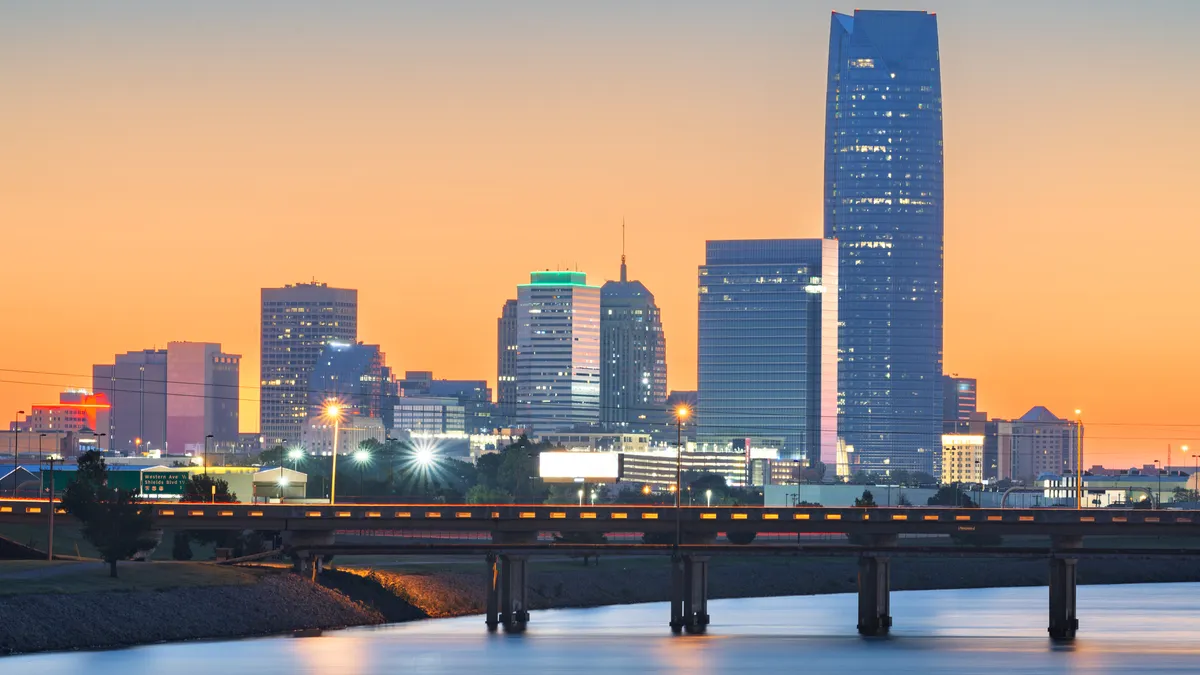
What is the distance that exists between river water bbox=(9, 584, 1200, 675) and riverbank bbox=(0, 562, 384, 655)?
9.37 ft

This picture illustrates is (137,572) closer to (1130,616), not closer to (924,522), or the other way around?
(924,522)

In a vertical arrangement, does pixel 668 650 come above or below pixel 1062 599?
below

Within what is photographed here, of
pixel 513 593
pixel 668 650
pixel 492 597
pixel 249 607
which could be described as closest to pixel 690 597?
pixel 513 593

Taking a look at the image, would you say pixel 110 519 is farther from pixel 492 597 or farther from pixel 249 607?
pixel 492 597

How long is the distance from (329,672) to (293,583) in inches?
1408

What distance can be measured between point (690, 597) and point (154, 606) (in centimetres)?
4483

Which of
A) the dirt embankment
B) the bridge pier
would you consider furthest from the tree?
the bridge pier

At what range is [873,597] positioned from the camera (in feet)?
531

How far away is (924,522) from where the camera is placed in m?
158

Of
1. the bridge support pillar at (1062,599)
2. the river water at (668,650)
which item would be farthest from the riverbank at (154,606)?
the bridge support pillar at (1062,599)

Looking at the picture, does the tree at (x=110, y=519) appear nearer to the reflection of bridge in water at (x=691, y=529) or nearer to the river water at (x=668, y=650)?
the reflection of bridge in water at (x=691, y=529)

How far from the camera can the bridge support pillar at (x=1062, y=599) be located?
157250 mm

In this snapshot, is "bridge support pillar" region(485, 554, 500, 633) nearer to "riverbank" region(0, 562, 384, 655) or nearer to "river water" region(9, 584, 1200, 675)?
"river water" region(9, 584, 1200, 675)

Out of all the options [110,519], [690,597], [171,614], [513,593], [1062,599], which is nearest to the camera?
[171,614]
